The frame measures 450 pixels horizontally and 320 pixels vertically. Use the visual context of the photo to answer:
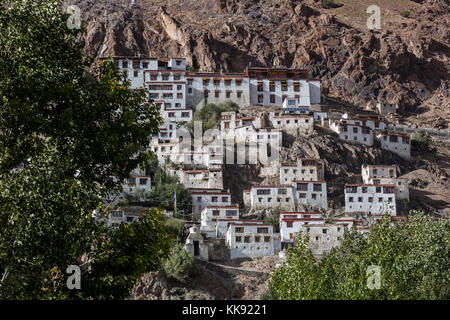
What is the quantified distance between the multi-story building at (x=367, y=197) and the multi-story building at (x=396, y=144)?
13997 millimetres

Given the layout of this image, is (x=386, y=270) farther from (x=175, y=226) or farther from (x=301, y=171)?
(x=301, y=171)

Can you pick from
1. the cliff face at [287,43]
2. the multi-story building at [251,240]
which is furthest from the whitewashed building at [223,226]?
the cliff face at [287,43]

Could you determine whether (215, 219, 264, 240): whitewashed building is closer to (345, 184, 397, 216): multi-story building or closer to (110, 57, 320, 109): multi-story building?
(345, 184, 397, 216): multi-story building

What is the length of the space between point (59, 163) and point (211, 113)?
6603 cm

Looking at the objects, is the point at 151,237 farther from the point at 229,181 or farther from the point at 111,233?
the point at 229,181

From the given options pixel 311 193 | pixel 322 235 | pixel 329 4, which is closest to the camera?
pixel 322 235

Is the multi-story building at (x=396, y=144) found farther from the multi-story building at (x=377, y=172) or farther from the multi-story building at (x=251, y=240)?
the multi-story building at (x=251, y=240)

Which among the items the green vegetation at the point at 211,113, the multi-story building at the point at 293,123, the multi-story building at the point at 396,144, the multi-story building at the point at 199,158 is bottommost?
the multi-story building at the point at 199,158

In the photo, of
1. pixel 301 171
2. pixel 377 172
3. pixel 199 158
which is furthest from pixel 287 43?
pixel 301 171

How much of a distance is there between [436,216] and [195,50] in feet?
161

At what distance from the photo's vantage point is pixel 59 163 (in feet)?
48.8

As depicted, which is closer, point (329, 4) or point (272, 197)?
point (272, 197)

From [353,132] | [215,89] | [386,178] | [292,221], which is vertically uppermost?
[215,89]

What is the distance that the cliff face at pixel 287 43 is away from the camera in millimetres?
102750
